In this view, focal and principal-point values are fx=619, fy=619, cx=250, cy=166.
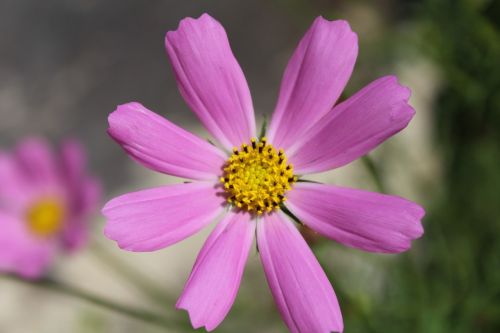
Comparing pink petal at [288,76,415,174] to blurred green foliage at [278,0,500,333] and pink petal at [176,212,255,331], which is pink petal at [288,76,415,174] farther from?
blurred green foliage at [278,0,500,333]

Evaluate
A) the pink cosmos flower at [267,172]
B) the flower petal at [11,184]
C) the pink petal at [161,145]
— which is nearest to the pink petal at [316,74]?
the pink cosmos flower at [267,172]

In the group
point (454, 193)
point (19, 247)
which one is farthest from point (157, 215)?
point (454, 193)

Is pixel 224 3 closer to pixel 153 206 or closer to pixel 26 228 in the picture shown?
pixel 26 228

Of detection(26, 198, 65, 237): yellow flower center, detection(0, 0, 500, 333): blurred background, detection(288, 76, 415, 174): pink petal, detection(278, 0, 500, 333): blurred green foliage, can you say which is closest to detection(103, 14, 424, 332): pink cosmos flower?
detection(288, 76, 415, 174): pink petal

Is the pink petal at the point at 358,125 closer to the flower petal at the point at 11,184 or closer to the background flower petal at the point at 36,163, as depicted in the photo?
the background flower petal at the point at 36,163

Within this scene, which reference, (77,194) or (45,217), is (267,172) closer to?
(77,194)

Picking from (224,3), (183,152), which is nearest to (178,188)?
(183,152)
